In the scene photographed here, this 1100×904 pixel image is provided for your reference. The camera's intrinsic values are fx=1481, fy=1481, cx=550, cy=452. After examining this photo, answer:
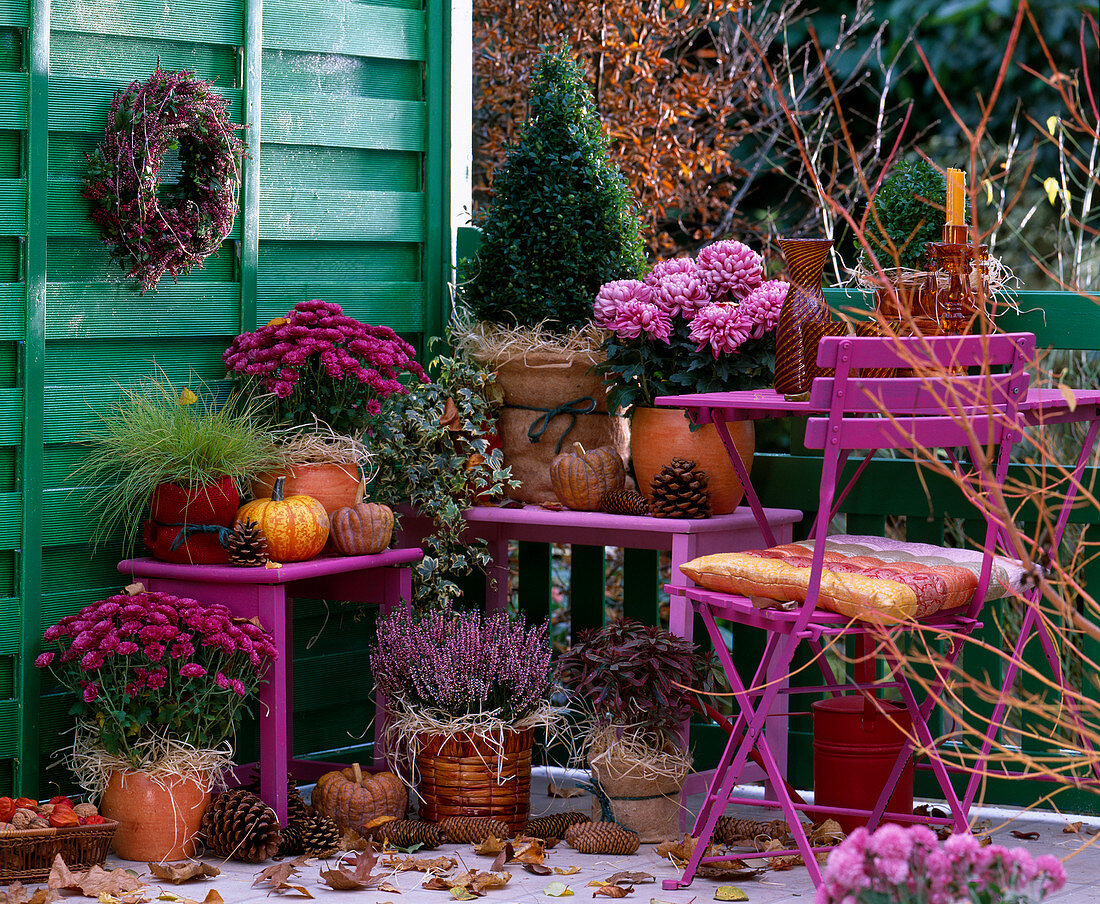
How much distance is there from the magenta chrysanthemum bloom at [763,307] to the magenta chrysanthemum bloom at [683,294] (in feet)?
0.36

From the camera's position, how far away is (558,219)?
12.9 ft

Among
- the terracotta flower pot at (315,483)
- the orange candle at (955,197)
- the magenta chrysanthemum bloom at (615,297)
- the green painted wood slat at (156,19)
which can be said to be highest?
the green painted wood slat at (156,19)

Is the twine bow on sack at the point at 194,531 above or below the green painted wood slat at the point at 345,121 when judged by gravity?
below

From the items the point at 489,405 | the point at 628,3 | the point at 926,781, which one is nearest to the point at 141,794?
the point at 489,405

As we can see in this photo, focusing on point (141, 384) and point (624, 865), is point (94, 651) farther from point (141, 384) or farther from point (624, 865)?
point (624, 865)

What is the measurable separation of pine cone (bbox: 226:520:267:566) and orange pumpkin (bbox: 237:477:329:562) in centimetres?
3

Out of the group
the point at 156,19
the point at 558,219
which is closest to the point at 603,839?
the point at 558,219

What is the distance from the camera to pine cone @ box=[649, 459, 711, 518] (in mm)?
3654

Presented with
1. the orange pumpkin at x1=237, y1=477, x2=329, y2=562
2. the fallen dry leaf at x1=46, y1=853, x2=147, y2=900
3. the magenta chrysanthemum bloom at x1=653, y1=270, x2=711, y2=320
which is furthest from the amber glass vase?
the fallen dry leaf at x1=46, y1=853, x2=147, y2=900

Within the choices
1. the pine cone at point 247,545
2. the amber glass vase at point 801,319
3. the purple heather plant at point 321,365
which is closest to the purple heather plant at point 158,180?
the purple heather plant at point 321,365

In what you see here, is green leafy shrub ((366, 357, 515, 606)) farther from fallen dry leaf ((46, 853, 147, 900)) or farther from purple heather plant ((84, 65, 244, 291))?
fallen dry leaf ((46, 853, 147, 900))

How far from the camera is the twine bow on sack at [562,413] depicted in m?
4.00

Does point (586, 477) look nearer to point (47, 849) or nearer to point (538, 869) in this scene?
point (538, 869)

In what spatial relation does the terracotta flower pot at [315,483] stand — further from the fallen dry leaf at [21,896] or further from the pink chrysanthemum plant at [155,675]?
the fallen dry leaf at [21,896]
